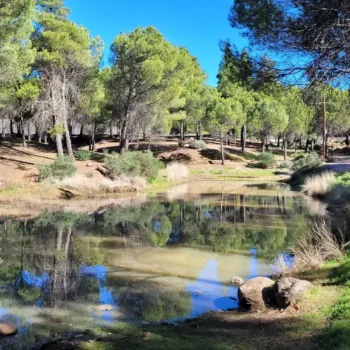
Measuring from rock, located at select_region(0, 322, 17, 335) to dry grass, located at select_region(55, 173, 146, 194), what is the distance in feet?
60.7

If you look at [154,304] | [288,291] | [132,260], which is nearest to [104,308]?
[154,304]

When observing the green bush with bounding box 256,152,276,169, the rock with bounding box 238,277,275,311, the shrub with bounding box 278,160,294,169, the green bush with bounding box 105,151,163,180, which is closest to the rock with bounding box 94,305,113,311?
the rock with bounding box 238,277,275,311

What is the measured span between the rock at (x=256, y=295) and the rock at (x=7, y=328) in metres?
3.96

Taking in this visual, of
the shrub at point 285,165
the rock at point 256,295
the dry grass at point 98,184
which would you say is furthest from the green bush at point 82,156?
the rock at point 256,295

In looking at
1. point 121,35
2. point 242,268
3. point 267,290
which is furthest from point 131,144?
point 267,290

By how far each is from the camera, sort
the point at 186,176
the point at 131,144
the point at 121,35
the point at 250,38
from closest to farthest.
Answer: the point at 250,38, the point at 121,35, the point at 186,176, the point at 131,144

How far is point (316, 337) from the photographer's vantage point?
18.5 ft

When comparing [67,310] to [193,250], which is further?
[193,250]

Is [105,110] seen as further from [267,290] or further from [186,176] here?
[267,290]

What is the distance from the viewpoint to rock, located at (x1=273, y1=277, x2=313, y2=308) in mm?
7336

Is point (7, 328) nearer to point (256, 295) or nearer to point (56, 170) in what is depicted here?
point (256, 295)

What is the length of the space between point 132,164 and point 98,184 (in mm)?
3013

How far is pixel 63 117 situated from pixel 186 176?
39.2 feet

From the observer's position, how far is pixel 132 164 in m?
28.5
